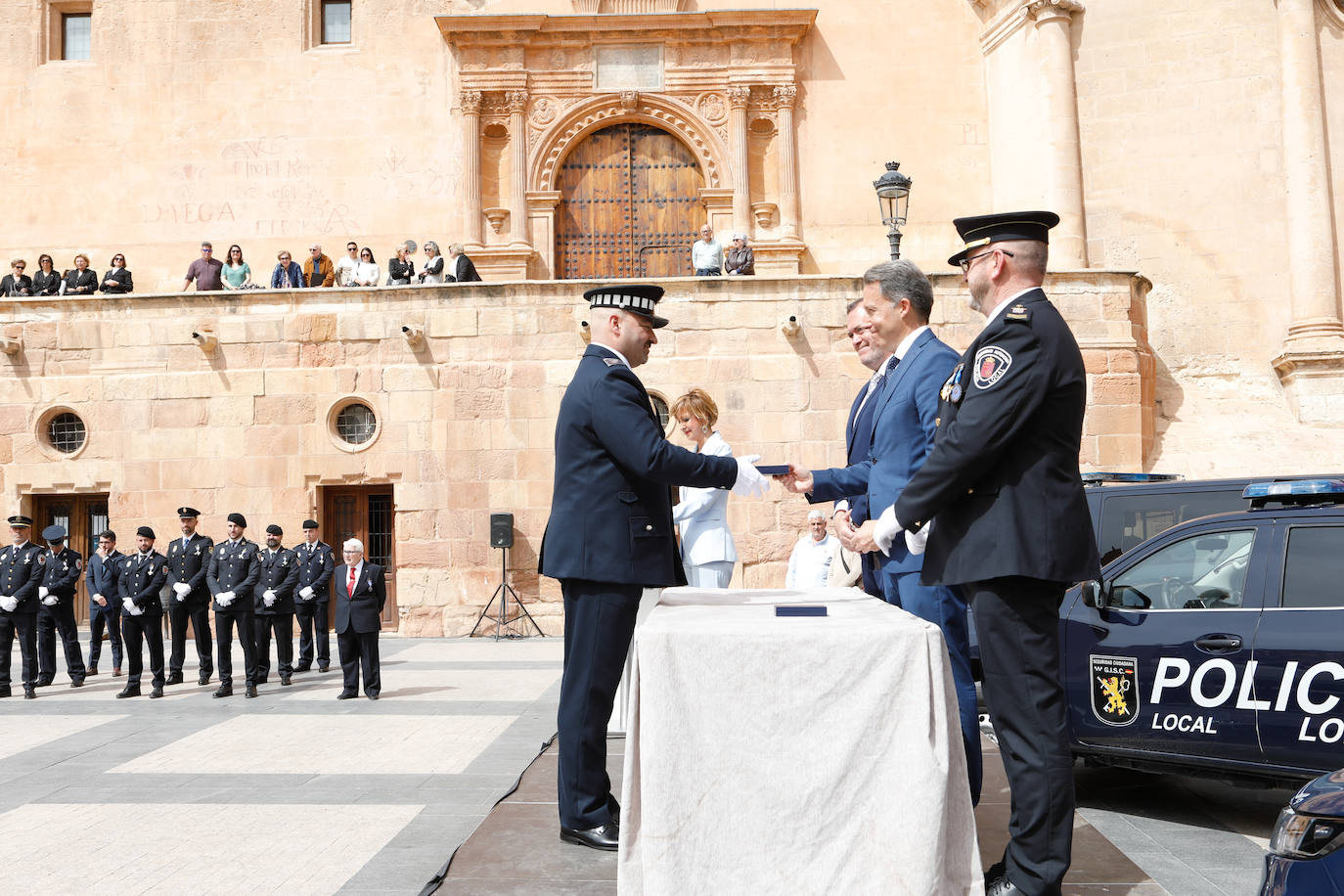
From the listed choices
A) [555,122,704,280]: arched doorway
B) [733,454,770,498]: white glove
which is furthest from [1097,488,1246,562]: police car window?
[555,122,704,280]: arched doorway

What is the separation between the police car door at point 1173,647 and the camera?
533cm

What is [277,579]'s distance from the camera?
39.7 ft

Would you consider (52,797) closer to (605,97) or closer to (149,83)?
(605,97)

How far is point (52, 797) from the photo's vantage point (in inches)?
255

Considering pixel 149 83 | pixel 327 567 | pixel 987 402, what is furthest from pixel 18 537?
pixel 149 83

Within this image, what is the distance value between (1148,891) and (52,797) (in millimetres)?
5864

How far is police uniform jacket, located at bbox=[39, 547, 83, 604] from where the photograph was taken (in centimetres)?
1191

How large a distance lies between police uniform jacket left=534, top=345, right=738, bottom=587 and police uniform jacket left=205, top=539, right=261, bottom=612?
796 centimetres

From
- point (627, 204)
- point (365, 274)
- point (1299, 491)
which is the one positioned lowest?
point (1299, 491)

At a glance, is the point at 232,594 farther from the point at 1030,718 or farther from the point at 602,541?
the point at 1030,718

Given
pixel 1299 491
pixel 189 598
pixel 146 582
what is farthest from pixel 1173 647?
pixel 146 582

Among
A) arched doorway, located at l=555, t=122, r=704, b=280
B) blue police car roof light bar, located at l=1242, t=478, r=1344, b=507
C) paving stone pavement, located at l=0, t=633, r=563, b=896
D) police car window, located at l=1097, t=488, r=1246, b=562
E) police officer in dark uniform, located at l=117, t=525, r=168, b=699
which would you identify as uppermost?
arched doorway, located at l=555, t=122, r=704, b=280

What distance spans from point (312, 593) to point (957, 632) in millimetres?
9307

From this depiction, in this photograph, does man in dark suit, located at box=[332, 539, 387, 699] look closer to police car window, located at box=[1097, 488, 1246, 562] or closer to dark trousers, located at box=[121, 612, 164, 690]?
dark trousers, located at box=[121, 612, 164, 690]
